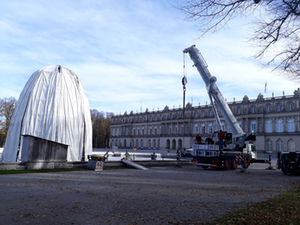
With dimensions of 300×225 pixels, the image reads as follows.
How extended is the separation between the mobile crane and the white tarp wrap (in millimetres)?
12206

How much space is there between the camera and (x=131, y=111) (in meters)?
123

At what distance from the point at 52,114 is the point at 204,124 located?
7476cm

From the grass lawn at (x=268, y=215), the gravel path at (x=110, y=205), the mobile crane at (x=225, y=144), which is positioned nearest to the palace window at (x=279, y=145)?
the mobile crane at (x=225, y=144)

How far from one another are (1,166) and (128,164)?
11.1 m

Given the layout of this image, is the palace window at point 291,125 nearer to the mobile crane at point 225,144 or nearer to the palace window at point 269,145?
the palace window at point 269,145

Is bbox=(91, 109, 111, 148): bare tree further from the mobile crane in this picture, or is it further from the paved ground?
the paved ground

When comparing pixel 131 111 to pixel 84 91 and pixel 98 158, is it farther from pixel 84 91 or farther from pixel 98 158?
pixel 98 158

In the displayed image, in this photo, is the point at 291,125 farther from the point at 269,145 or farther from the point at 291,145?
the point at 269,145

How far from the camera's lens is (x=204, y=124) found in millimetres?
93562

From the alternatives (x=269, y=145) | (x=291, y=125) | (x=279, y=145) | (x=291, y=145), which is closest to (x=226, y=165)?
(x=291, y=145)

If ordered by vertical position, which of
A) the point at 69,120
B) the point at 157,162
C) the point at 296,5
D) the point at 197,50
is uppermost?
the point at 197,50

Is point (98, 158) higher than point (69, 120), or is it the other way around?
point (69, 120)

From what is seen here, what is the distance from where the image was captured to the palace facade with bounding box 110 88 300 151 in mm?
74250

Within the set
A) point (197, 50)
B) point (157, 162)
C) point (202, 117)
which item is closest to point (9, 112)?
point (157, 162)
